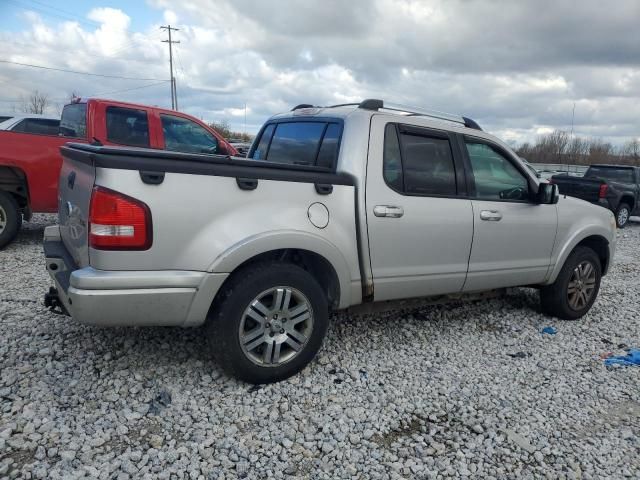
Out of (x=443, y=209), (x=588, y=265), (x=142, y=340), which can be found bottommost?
(x=142, y=340)

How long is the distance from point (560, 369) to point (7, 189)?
6735mm

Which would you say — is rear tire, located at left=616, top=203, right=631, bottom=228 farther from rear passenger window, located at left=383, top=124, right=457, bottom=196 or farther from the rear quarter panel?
the rear quarter panel

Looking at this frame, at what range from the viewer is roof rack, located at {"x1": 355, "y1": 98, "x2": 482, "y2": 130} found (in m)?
3.87

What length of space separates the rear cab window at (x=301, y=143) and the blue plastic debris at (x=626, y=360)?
2.87 meters

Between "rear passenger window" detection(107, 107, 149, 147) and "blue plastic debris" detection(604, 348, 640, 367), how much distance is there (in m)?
6.17

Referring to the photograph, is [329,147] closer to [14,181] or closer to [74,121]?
[14,181]

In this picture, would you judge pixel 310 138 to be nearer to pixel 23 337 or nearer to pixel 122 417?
pixel 122 417

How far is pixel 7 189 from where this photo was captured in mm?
6570

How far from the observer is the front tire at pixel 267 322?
10.2 feet

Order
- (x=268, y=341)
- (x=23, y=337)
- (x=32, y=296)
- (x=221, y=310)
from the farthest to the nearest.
Answer: (x=32, y=296) < (x=23, y=337) < (x=268, y=341) < (x=221, y=310)

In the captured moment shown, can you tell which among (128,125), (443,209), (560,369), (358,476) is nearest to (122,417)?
(358,476)

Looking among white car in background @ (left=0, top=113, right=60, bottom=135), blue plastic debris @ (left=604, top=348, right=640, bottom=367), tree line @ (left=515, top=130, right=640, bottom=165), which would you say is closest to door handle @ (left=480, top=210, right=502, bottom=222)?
blue plastic debris @ (left=604, top=348, right=640, bottom=367)

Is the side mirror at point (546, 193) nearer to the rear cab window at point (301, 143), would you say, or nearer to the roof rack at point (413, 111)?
the roof rack at point (413, 111)

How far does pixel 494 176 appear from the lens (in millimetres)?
4445
